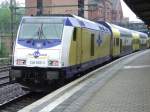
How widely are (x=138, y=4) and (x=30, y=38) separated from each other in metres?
23.4

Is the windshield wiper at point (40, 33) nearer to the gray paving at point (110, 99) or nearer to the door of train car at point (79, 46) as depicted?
the door of train car at point (79, 46)

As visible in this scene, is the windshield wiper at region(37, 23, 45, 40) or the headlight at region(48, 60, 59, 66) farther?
the windshield wiper at region(37, 23, 45, 40)

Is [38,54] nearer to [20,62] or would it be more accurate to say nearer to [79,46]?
[20,62]

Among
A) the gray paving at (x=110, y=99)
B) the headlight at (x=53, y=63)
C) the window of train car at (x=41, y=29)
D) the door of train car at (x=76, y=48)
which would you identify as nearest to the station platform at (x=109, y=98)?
the gray paving at (x=110, y=99)

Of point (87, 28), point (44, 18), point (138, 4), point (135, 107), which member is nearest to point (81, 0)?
point (138, 4)

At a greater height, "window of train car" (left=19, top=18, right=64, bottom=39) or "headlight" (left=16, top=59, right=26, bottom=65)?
"window of train car" (left=19, top=18, right=64, bottom=39)

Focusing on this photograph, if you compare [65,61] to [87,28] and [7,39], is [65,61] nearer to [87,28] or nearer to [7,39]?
[87,28]

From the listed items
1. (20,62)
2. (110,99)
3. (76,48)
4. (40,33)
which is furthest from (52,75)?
(110,99)

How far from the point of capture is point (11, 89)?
64.1 feet

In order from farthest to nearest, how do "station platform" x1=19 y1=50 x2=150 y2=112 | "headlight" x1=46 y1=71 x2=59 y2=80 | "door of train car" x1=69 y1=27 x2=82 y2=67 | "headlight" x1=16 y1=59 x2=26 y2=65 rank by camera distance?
"door of train car" x1=69 y1=27 x2=82 y2=67 < "headlight" x1=16 y1=59 x2=26 y2=65 < "headlight" x1=46 y1=71 x2=59 y2=80 < "station platform" x1=19 y1=50 x2=150 y2=112

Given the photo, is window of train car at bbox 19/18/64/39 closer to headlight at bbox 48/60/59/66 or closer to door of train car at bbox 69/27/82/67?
door of train car at bbox 69/27/82/67

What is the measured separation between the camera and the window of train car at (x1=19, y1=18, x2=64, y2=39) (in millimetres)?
17016

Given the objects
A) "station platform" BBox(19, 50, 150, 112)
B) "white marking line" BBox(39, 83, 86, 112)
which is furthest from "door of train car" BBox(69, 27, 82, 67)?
"white marking line" BBox(39, 83, 86, 112)

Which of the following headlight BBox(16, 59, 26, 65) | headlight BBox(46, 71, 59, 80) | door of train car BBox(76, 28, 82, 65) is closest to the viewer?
headlight BBox(46, 71, 59, 80)
